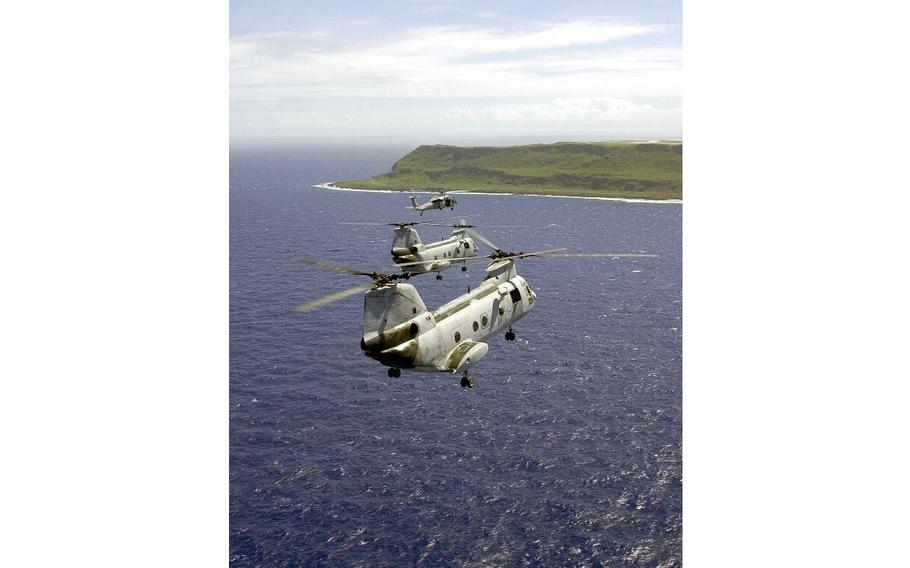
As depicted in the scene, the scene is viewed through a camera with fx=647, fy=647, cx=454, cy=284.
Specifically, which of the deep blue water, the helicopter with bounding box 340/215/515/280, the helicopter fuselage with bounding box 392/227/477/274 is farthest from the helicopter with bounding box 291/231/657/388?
the helicopter fuselage with bounding box 392/227/477/274

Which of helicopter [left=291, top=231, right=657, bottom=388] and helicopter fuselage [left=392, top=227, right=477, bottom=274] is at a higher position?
helicopter fuselage [left=392, top=227, right=477, bottom=274]

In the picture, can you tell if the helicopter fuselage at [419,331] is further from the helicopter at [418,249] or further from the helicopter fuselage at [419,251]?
the helicopter fuselage at [419,251]

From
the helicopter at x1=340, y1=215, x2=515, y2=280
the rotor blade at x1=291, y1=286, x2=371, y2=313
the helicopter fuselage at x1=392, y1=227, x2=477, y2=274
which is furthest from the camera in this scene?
the helicopter fuselage at x1=392, y1=227, x2=477, y2=274

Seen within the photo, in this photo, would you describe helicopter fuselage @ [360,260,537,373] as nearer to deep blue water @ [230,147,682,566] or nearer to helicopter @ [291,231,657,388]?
helicopter @ [291,231,657,388]

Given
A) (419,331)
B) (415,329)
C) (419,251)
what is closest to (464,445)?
(419,331)

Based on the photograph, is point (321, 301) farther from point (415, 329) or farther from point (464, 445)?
point (464, 445)

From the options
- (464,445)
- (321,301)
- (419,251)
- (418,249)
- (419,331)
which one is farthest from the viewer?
(419,251)

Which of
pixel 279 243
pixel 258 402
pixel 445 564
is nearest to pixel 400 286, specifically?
pixel 445 564
